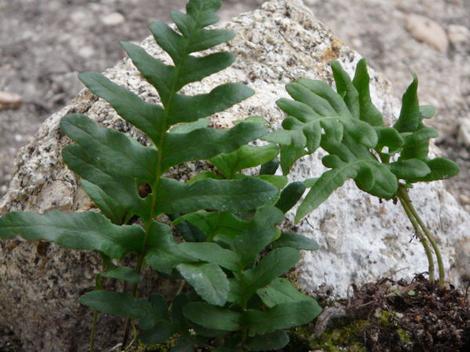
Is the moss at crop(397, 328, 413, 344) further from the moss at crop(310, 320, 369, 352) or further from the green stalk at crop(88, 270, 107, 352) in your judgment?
the green stalk at crop(88, 270, 107, 352)

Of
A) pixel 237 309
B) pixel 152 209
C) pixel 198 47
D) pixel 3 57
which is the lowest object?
pixel 3 57

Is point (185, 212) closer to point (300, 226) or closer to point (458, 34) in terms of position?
point (300, 226)

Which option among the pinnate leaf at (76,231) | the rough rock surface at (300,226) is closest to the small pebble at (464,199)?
the rough rock surface at (300,226)

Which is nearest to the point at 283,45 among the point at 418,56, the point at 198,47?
the point at 198,47

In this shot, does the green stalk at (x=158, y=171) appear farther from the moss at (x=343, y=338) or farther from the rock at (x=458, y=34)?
the rock at (x=458, y=34)

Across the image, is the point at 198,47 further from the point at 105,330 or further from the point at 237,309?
the point at 105,330

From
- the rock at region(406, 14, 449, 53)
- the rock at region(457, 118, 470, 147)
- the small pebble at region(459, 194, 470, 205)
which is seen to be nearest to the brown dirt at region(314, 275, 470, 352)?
the small pebble at region(459, 194, 470, 205)
